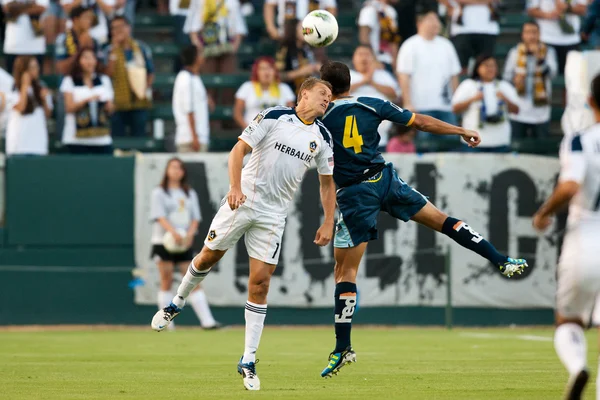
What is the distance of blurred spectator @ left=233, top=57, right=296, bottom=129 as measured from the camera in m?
18.0

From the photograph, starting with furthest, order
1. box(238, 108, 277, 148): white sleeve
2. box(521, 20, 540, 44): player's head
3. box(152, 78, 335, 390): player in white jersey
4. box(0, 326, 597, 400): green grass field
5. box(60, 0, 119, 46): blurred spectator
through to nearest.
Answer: box(60, 0, 119, 46): blurred spectator, box(521, 20, 540, 44): player's head, box(152, 78, 335, 390): player in white jersey, box(238, 108, 277, 148): white sleeve, box(0, 326, 597, 400): green grass field

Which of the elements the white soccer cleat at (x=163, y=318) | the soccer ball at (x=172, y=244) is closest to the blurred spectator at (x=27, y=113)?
the soccer ball at (x=172, y=244)

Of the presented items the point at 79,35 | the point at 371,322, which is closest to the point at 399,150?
the point at 371,322

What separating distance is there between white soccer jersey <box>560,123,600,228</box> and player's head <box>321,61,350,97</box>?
12.7 ft

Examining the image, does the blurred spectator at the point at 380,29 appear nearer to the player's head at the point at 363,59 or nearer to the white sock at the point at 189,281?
the player's head at the point at 363,59

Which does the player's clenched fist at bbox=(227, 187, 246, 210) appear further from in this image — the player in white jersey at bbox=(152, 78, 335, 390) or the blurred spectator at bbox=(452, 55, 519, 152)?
the blurred spectator at bbox=(452, 55, 519, 152)

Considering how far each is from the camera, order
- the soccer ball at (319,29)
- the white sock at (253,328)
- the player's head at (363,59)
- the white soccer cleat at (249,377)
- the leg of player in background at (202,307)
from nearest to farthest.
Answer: the white soccer cleat at (249,377), the white sock at (253,328), the soccer ball at (319,29), the leg of player in background at (202,307), the player's head at (363,59)

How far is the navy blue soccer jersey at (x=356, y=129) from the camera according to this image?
10.3m

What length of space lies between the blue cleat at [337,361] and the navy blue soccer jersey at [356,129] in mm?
1564

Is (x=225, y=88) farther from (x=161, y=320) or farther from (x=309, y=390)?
(x=309, y=390)

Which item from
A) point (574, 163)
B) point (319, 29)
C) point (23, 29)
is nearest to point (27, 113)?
point (23, 29)

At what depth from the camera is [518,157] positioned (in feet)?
60.8

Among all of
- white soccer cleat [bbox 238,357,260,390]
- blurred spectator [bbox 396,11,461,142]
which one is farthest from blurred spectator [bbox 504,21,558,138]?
white soccer cleat [bbox 238,357,260,390]

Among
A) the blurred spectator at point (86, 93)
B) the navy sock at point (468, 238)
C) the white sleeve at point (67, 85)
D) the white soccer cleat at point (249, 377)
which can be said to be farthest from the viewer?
the white sleeve at point (67, 85)
